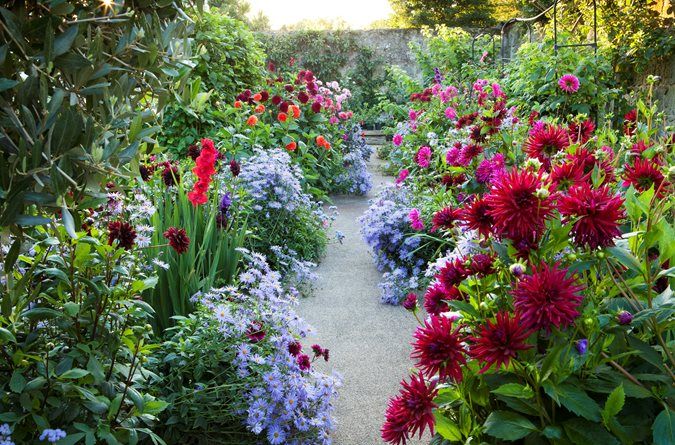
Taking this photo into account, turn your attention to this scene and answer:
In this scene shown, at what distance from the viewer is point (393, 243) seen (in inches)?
165

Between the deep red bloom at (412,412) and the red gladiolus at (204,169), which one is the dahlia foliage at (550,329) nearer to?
the deep red bloom at (412,412)

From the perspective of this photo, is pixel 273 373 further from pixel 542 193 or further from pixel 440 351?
pixel 542 193

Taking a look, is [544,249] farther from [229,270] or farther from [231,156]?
[231,156]

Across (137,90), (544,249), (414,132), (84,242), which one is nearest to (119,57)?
(137,90)

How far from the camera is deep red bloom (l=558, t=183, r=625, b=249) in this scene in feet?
3.69

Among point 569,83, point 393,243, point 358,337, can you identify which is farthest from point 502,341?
point 569,83

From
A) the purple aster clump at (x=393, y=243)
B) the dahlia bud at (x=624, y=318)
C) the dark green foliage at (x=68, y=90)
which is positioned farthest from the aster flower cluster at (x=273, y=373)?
the purple aster clump at (x=393, y=243)

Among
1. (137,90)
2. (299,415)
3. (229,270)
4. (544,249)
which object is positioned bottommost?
(299,415)

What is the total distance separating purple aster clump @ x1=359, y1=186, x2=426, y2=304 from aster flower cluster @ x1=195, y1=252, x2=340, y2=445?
61.1 inches

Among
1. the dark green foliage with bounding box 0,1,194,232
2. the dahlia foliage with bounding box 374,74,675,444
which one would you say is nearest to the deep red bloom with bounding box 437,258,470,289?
the dahlia foliage with bounding box 374,74,675,444

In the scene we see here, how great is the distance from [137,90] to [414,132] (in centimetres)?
553

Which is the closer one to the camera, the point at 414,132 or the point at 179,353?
the point at 179,353

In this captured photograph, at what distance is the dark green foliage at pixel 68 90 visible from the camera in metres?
1.04

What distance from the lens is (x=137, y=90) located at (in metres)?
1.41
